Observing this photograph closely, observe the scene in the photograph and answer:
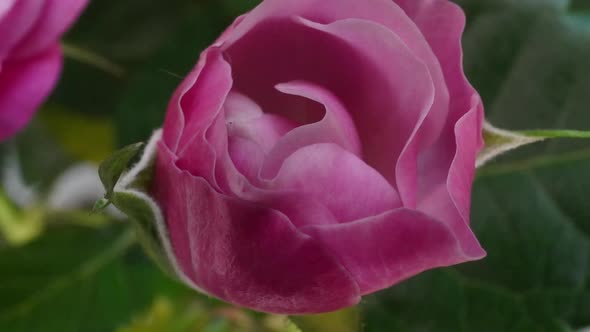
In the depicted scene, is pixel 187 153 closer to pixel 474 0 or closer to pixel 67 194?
pixel 474 0

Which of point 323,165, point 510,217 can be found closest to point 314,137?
point 323,165

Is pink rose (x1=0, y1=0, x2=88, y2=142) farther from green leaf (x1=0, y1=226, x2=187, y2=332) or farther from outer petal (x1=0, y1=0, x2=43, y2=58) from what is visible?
green leaf (x1=0, y1=226, x2=187, y2=332)

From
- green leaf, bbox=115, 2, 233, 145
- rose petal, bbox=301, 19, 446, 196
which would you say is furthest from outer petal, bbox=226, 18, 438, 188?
green leaf, bbox=115, 2, 233, 145

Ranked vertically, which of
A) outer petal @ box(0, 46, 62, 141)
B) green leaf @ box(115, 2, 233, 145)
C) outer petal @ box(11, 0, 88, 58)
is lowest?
green leaf @ box(115, 2, 233, 145)

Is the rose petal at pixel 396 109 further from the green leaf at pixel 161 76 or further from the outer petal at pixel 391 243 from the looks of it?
the green leaf at pixel 161 76

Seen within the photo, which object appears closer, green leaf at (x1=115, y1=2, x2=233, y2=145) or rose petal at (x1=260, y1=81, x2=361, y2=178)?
rose petal at (x1=260, y1=81, x2=361, y2=178)

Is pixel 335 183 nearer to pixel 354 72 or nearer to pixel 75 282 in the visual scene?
pixel 354 72

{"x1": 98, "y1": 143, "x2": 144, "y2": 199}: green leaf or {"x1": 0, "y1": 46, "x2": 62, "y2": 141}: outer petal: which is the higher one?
{"x1": 98, "y1": 143, "x2": 144, "y2": 199}: green leaf
